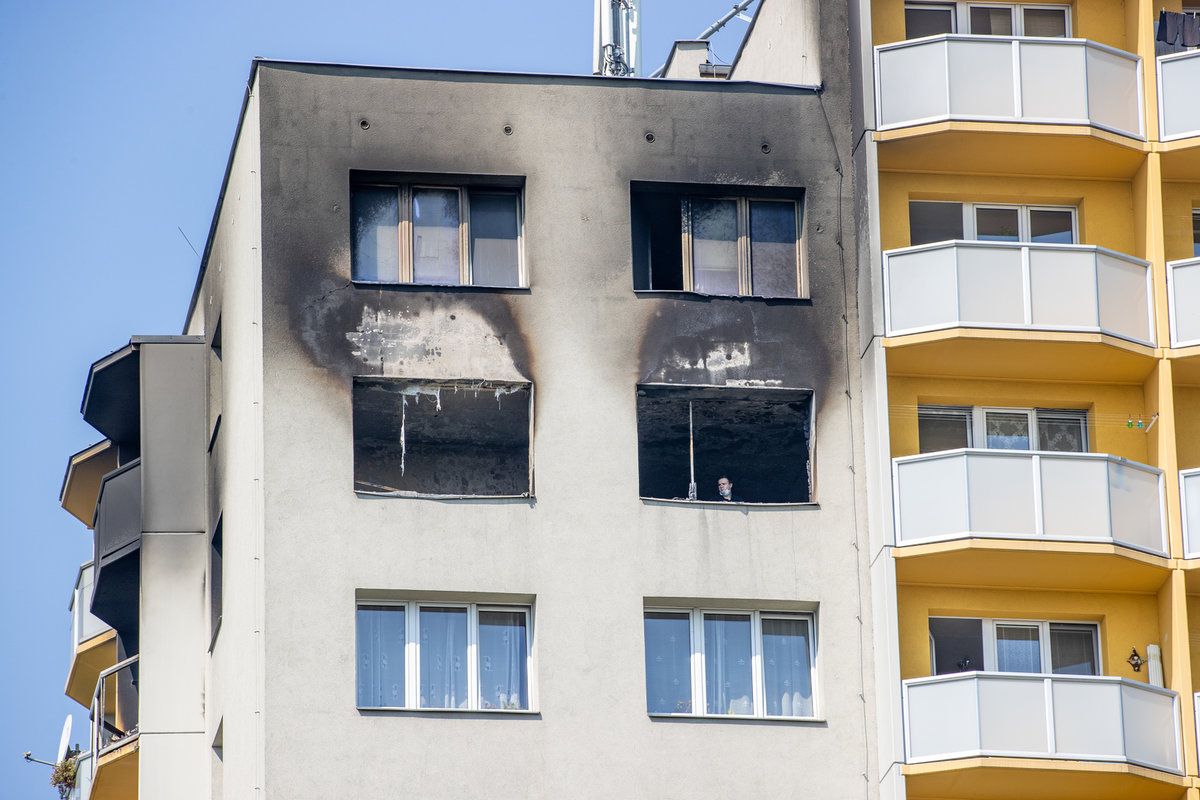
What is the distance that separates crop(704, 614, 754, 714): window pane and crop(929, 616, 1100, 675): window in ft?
9.85

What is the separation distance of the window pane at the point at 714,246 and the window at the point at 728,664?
5.25 m

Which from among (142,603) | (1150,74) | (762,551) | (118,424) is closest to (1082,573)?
(762,551)

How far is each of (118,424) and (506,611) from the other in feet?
46.6

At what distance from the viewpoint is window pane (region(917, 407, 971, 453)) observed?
128 ft

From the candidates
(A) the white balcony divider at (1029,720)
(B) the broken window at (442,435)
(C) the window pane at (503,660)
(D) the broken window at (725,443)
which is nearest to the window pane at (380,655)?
(C) the window pane at (503,660)

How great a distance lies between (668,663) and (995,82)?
10.7m

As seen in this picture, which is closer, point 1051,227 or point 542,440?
point 542,440

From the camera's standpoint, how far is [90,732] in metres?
44.8

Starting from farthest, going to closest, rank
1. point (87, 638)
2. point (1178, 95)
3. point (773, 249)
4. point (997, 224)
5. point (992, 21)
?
point (87, 638), point (992, 21), point (997, 224), point (1178, 95), point (773, 249)

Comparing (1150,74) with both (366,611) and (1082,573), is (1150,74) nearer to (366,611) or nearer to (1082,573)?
(1082,573)

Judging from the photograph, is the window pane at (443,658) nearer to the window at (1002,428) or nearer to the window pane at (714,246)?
the window pane at (714,246)

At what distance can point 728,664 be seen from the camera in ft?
121

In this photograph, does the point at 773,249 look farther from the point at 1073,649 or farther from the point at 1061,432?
the point at 1073,649

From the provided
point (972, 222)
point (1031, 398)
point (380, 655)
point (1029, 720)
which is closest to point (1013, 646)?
point (1029, 720)
